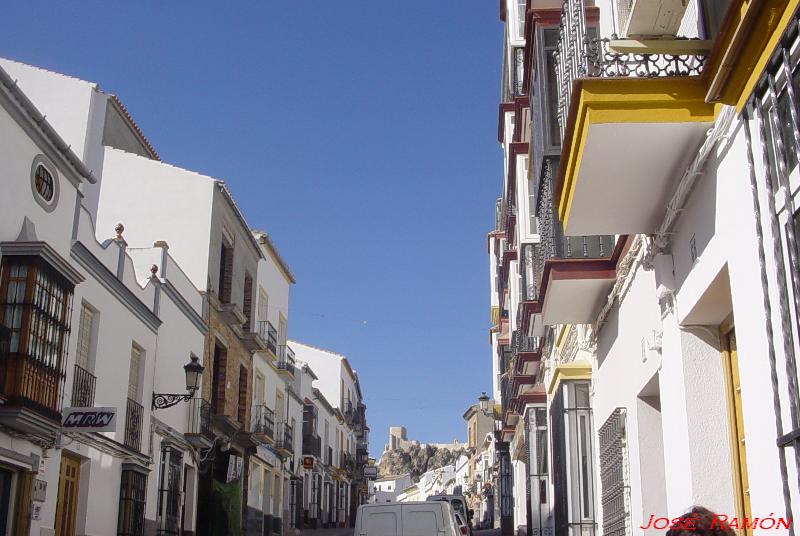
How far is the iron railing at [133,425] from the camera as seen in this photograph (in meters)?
16.9

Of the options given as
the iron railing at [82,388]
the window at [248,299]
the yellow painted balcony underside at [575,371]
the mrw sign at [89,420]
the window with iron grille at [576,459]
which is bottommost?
the window with iron grille at [576,459]

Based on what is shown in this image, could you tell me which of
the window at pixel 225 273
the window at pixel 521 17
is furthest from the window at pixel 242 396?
the window at pixel 521 17

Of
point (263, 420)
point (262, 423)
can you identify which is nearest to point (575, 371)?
point (262, 423)

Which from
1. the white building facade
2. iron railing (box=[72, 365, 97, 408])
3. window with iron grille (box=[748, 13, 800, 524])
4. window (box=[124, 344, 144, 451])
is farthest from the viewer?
window (box=[124, 344, 144, 451])

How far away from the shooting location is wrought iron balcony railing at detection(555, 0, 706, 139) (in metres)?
5.58

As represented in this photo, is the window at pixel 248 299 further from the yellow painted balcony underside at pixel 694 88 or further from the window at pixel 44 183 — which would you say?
the yellow painted balcony underside at pixel 694 88

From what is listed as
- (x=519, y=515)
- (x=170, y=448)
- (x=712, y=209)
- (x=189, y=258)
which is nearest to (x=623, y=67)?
(x=712, y=209)

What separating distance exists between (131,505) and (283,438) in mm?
14413

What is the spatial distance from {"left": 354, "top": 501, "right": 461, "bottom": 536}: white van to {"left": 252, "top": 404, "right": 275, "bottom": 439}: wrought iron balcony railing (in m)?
13.2

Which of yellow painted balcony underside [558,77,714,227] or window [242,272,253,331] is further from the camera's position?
window [242,272,253,331]

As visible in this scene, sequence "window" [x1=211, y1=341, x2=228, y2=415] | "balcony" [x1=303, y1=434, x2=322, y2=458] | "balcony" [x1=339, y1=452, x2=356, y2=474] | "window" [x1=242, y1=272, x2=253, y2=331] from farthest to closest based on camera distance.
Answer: "balcony" [x1=339, y1=452, x2=356, y2=474], "balcony" [x1=303, y1=434, x2=322, y2=458], "window" [x1=242, y1=272, x2=253, y2=331], "window" [x1=211, y1=341, x2=228, y2=415]

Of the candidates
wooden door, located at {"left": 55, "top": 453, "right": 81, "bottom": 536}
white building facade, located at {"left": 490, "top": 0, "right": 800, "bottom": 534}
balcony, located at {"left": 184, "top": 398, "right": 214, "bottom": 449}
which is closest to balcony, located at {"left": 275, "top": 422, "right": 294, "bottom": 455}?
balcony, located at {"left": 184, "top": 398, "right": 214, "bottom": 449}

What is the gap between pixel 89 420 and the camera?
13.4 m

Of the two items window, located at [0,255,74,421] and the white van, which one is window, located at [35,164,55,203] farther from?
the white van
